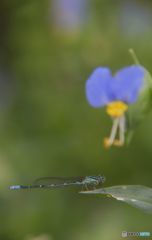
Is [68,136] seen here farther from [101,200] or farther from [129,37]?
[129,37]

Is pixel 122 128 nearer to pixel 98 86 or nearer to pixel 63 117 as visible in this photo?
pixel 98 86

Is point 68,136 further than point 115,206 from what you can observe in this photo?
Yes

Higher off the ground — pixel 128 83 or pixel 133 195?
pixel 128 83

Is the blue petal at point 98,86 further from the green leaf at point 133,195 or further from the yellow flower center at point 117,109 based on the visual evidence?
the green leaf at point 133,195

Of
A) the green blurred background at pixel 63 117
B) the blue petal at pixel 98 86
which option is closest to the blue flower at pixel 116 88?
the blue petal at pixel 98 86

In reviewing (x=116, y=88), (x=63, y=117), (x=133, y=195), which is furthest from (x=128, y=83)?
(x=63, y=117)

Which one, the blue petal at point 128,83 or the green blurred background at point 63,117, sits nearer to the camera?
the blue petal at point 128,83

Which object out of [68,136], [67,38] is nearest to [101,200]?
[68,136]
